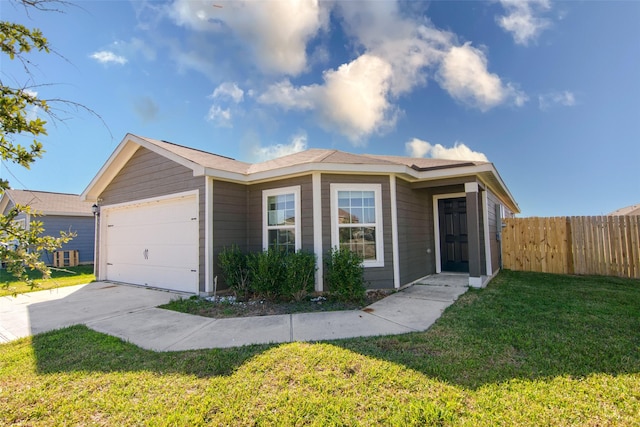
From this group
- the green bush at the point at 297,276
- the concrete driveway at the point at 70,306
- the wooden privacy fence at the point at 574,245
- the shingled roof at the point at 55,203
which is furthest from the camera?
the shingled roof at the point at 55,203

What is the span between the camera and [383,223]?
6.28 meters

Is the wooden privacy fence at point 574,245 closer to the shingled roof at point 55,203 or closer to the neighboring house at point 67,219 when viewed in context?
the shingled roof at point 55,203

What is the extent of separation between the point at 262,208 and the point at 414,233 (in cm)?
385

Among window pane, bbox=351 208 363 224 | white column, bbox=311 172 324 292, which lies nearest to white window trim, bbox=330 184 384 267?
white column, bbox=311 172 324 292

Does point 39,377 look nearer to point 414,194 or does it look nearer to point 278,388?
point 278,388

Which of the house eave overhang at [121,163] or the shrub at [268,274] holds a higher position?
the house eave overhang at [121,163]

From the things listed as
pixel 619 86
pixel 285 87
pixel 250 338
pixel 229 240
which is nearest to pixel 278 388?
pixel 250 338

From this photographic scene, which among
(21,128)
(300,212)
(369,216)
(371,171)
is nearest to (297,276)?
(300,212)

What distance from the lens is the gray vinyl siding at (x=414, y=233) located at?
6605mm

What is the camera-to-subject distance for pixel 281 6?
18.1 ft

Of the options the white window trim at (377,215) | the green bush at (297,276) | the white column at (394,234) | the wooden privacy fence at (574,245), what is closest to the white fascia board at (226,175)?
the white window trim at (377,215)

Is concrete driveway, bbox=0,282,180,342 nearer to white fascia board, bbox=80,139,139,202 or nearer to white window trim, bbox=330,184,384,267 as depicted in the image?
white fascia board, bbox=80,139,139,202

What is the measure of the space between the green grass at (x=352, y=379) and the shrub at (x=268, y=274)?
2.17 meters

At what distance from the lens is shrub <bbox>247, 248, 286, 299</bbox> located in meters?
5.56
